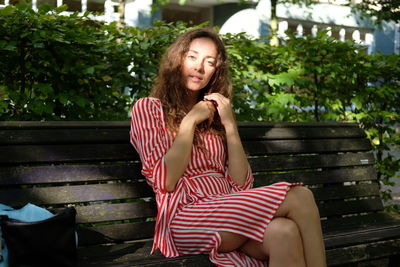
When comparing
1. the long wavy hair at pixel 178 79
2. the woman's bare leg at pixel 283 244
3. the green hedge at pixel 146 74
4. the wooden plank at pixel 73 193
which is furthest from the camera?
the green hedge at pixel 146 74

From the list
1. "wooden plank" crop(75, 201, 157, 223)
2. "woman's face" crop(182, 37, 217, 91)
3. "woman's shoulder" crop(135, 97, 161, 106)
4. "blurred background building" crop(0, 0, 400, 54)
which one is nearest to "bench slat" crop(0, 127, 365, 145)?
"woman's shoulder" crop(135, 97, 161, 106)

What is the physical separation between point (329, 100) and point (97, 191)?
9.05 ft

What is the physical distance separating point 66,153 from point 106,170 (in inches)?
9.9

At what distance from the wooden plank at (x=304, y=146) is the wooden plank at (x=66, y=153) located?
36.2 inches

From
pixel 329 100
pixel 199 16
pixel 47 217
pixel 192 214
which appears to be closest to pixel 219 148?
pixel 192 214

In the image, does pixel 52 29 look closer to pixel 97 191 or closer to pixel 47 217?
pixel 97 191

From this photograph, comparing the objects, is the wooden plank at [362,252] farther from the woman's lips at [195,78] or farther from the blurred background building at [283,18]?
the blurred background building at [283,18]

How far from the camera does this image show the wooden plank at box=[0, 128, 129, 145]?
3102 mm

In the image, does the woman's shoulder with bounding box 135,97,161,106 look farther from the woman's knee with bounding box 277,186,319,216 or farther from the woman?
the woman's knee with bounding box 277,186,319,216

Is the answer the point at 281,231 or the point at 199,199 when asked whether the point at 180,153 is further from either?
the point at 281,231

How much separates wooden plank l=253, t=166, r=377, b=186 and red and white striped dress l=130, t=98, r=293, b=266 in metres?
0.40

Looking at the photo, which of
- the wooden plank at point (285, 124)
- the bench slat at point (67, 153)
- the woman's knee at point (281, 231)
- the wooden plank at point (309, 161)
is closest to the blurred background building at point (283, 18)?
the wooden plank at point (285, 124)

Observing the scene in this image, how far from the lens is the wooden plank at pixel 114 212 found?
10.5 feet

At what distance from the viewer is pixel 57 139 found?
3201 mm
